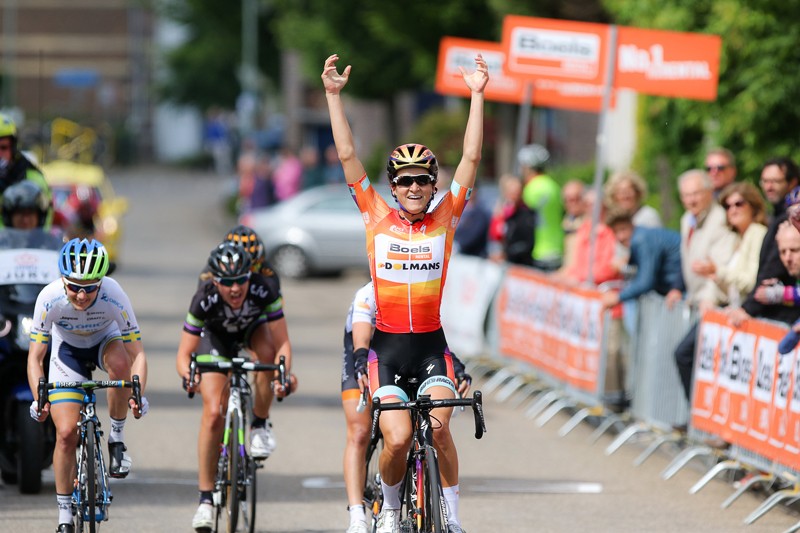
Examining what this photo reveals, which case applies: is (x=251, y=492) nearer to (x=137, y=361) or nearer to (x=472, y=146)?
(x=137, y=361)

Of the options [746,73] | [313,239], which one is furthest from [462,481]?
[313,239]

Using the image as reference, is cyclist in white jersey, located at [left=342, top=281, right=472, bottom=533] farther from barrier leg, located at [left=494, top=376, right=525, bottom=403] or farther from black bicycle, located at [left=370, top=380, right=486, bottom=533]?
barrier leg, located at [left=494, top=376, right=525, bottom=403]

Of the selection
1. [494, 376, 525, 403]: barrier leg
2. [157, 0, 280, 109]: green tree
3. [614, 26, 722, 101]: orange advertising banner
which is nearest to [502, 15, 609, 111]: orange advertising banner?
[614, 26, 722, 101]: orange advertising banner

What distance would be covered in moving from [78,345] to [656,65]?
7108 mm

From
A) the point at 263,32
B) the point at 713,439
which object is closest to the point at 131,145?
the point at 263,32

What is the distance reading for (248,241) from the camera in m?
8.52

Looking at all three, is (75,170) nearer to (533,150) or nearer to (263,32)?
(533,150)

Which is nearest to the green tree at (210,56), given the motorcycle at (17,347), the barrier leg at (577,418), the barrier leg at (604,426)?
the barrier leg at (577,418)

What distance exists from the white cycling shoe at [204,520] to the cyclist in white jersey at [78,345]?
0.48 m

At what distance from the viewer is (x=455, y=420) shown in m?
13.5

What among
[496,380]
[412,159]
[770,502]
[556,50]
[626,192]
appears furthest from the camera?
[496,380]

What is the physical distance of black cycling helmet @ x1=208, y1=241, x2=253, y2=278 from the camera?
Result: 823 centimetres

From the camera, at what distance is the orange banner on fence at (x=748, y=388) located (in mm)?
9273

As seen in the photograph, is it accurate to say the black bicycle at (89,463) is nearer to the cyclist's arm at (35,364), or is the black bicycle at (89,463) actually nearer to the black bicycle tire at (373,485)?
the cyclist's arm at (35,364)
